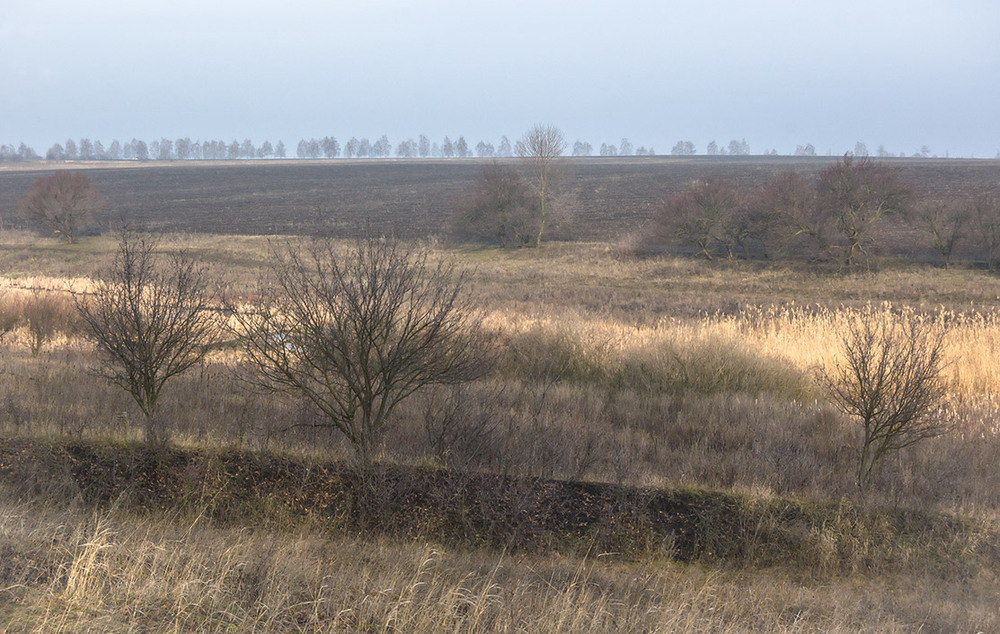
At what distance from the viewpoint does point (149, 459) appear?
28.4 ft

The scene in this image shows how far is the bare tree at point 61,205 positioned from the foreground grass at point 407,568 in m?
46.1

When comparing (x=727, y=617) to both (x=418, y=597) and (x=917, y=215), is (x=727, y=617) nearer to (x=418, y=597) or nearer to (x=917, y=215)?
(x=418, y=597)

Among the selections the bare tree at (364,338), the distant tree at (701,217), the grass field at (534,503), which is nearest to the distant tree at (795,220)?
the distant tree at (701,217)

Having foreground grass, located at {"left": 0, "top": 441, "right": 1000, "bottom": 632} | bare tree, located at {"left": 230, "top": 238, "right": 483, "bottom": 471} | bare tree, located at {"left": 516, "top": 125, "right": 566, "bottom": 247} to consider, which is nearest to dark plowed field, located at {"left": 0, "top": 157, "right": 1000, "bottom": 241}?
bare tree, located at {"left": 516, "top": 125, "right": 566, "bottom": 247}

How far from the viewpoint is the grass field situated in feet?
17.4

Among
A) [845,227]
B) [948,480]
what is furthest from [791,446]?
[845,227]

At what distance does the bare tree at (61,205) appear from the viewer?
4738 cm

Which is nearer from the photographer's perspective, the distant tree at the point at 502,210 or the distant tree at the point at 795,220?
the distant tree at the point at 795,220

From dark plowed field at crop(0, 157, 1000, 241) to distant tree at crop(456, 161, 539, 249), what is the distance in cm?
291

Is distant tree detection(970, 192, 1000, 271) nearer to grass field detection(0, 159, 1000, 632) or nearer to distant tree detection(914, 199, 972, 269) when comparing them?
distant tree detection(914, 199, 972, 269)

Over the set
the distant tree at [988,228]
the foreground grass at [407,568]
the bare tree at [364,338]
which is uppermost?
the distant tree at [988,228]

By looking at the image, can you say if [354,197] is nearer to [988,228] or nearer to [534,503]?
[988,228]

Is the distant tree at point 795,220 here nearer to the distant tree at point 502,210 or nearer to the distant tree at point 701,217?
the distant tree at point 701,217

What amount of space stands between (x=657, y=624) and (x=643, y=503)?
259 centimetres
